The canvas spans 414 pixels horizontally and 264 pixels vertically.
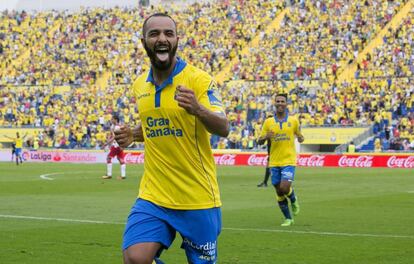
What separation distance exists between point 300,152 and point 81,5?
3374 centimetres

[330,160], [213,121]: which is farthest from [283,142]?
[330,160]

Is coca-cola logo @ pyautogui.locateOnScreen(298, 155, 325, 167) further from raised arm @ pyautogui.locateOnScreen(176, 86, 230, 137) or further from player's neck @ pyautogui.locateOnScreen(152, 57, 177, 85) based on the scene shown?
raised arm @ pyautogui.locateOnScreen(176, 86, 230, 137)

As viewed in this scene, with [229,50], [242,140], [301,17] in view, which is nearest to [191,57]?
[229,50]

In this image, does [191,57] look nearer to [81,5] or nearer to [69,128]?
[69,128]

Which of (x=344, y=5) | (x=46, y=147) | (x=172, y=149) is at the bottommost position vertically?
(x=46, y=147)

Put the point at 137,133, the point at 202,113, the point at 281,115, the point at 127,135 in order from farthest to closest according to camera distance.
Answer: the point at 281,115 < the point at 137,133 < the point at 127,135 < the point at 202,113

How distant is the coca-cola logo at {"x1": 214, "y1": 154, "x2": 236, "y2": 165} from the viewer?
50000 mm

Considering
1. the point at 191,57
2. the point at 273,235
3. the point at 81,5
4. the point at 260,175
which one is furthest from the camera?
the point at 81,5

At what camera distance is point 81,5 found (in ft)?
253

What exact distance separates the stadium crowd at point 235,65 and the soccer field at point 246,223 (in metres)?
20.0

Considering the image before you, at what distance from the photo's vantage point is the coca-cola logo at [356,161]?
4603 centimetres

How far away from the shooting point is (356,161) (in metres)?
46.5

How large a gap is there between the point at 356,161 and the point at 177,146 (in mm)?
39969

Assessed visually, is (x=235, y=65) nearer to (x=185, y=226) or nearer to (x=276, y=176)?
(x=276, y=176)
